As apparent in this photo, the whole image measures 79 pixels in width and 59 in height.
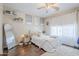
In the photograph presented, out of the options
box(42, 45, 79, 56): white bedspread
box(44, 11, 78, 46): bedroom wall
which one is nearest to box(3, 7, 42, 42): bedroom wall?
box(44, 11, 78, 46): bedroom wall

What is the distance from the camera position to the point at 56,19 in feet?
6.65

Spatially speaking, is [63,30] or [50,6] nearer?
[50,6]

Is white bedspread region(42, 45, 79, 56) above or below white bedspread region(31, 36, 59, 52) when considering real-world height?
below

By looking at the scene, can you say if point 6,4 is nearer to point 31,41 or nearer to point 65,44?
point 31,41

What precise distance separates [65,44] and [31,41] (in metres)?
0.64

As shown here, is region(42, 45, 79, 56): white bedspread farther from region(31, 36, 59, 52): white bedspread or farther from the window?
the window

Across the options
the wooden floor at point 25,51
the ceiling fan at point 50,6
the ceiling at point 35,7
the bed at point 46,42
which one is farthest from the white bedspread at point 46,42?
the ceiling fan at point 50,6

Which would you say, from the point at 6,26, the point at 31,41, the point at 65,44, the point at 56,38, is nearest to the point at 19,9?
the point at 6,26

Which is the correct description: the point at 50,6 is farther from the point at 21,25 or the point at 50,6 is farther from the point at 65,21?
the point at 21,25

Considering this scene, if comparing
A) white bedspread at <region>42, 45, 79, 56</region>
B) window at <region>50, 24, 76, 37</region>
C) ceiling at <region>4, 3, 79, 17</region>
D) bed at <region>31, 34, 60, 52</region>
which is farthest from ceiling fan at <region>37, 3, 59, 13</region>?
white bedspread at <region>42, 45, 79, 56</region>

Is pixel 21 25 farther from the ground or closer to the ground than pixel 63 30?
farther from the ground

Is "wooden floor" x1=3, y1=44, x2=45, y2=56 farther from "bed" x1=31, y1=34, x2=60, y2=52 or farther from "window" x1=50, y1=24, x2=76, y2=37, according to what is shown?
"window" x1=50, y1=24, x2=76, y2=37

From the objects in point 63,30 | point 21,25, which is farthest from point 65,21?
point 21,25

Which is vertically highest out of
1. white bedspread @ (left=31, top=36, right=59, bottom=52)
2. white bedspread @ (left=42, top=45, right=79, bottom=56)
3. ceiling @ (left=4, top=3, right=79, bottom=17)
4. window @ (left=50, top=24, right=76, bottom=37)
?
ceiling @ (left=4, top=3, right=79, bottom=17)
